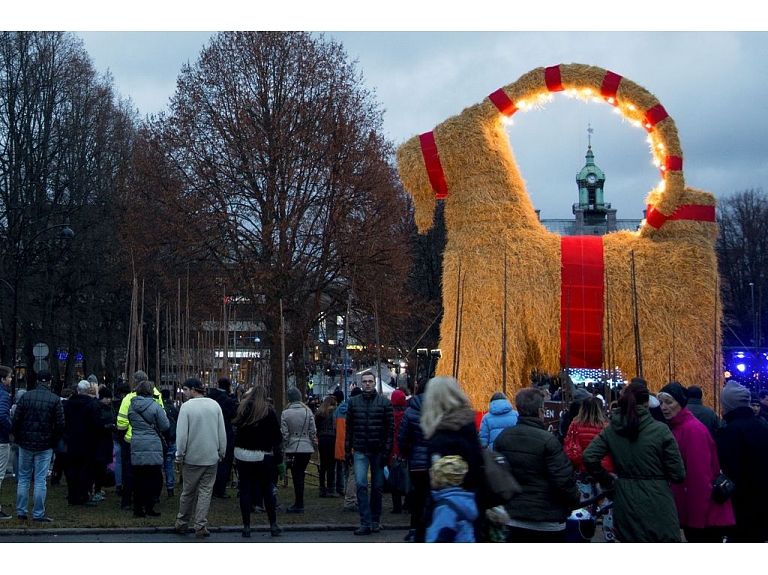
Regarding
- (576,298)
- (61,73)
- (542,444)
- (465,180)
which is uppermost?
(61,73)

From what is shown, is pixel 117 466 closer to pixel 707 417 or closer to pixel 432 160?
pixel 432 160

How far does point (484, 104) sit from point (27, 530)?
7546 mm

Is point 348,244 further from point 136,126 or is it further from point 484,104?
point 136,126

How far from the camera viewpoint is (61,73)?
34.5m

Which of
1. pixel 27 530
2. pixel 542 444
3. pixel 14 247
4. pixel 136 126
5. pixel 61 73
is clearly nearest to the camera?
pixel 542 444

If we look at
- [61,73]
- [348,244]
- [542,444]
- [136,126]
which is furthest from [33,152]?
[542,444]

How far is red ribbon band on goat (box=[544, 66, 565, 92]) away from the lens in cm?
1176

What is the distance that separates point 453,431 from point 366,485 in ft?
15.5

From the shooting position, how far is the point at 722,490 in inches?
241

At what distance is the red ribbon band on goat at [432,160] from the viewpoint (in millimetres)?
12172

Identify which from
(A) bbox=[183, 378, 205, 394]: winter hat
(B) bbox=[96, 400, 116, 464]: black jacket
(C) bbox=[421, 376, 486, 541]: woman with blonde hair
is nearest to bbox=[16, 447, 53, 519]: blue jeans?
(B) bbox=[96, 400, 116, 464]: black jacket

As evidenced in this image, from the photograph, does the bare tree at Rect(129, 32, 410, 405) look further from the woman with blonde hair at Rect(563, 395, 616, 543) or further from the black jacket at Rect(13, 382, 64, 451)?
the woman with blonde hair at Rect(563, 395, 616, 543)

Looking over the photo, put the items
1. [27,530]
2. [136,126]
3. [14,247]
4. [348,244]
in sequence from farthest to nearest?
[136,126] < [14,247] < [348,244] < [27,530]

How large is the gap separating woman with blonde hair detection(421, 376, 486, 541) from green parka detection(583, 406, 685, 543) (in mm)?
1148
